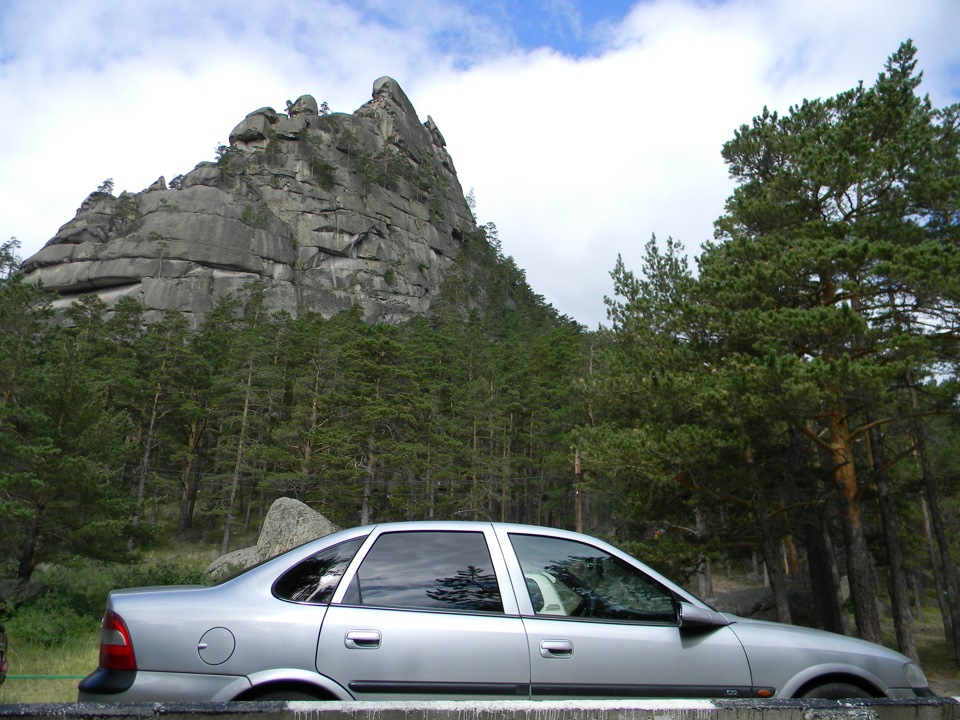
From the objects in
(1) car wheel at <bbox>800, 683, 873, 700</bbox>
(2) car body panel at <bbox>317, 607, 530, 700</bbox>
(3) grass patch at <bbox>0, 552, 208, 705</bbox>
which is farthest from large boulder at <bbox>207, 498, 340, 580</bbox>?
(1) car wheel at <bbox>800, 683, 873, 700</bbox>

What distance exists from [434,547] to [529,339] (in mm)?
51250

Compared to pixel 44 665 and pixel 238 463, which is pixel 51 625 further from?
pixel 238 463

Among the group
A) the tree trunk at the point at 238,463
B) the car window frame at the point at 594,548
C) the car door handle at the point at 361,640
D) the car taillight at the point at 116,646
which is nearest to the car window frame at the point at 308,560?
the car door handle at the point at 361,640

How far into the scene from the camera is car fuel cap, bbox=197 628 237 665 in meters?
3.30

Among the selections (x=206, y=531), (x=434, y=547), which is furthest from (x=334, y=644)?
(x=206, y=531)

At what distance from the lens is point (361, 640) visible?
11.2ft

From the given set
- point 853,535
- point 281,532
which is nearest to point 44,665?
point 281,532

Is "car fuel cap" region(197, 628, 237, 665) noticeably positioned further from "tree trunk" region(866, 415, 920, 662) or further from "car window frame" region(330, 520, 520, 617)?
"tree trunk" region(866, 415, 920, 662)

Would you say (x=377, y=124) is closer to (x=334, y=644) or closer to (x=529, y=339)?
(x=529, y=339)

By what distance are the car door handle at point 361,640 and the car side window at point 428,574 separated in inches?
7.1

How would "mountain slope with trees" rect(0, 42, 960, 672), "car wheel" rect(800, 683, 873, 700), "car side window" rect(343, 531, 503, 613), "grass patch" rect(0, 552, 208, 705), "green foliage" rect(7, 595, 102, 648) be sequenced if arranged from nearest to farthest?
"car side window" rect(343, 531, 503, 613)
"car wheel" rect(800, 683, 873, 700)
"grass patch" rect(0, 552, 208, 705)
"green foliage" rect(7, 595, 102, 648)
"mountain slope with trees" rect(0, 42, 960, 672)

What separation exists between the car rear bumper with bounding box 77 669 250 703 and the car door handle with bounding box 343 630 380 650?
519 millimetres

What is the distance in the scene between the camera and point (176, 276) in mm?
65875

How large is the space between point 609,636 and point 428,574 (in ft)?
3.52
